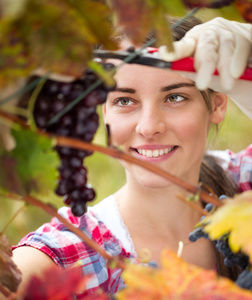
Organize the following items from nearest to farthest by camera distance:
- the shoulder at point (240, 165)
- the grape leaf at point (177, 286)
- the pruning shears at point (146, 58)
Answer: the grape leaf at point (177, 286)
the pruning shears at point (146, 58)
the shoulder at point (240, 165)

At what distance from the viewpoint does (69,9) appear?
303mm

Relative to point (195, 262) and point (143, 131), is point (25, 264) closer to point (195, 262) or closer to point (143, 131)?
point (143, 131)

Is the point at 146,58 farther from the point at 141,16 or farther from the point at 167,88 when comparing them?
the point at 167,88

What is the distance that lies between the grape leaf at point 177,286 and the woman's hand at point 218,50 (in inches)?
11.0

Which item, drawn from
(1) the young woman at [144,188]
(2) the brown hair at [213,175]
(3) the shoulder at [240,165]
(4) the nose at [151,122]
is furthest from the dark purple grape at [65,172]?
(3) the shoulder at [240,165]

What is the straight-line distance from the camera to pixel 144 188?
1163 mm

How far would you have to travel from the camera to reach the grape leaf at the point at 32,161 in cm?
35

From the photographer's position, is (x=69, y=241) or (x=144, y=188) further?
(x=144, y=188)

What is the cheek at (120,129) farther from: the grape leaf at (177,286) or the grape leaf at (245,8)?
the grape leaf at (177,286)

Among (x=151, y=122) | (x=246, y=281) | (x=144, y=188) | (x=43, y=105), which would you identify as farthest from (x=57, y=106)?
(x=144, y=188)

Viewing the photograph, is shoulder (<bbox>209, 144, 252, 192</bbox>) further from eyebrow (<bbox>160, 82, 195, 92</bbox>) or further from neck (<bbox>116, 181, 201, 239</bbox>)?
eyebrow (<bbox>160, 82, 195, 92</bbox>)

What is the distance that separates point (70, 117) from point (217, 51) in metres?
0.35

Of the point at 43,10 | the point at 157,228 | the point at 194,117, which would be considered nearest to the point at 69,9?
the point at 43,10

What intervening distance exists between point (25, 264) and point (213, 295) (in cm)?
62
